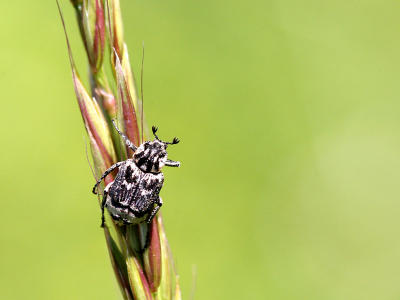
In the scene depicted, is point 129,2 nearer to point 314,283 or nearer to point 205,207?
point 205,207

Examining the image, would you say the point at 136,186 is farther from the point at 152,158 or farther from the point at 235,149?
the point at 235,149

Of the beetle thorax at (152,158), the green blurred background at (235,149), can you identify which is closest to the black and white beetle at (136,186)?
the beetle thorax at (152,158)

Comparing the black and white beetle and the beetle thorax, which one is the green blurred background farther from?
the black and white beetle

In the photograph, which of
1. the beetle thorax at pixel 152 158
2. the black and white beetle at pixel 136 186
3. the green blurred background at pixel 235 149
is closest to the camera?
the black and white beetle at pixel 136 186

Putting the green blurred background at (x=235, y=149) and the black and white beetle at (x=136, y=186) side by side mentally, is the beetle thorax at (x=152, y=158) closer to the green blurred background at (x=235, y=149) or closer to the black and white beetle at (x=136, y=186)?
the black and white beetle at (x=136, y=186)

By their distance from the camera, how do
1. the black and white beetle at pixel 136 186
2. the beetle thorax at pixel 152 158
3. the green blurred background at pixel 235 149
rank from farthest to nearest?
the green blurred background at pixel 235 149 < the beetle thorax at pixel 152 158 < the black and white beetle at pixel 136 186

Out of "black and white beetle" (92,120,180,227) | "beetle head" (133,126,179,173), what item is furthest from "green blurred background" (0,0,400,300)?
"black and white beetle" (92,120,180,227)

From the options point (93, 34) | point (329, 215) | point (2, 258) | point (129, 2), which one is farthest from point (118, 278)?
point (129, 2)

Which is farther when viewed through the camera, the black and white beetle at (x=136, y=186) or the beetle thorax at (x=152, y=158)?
the beetle thorax at (x=152, y=158)
